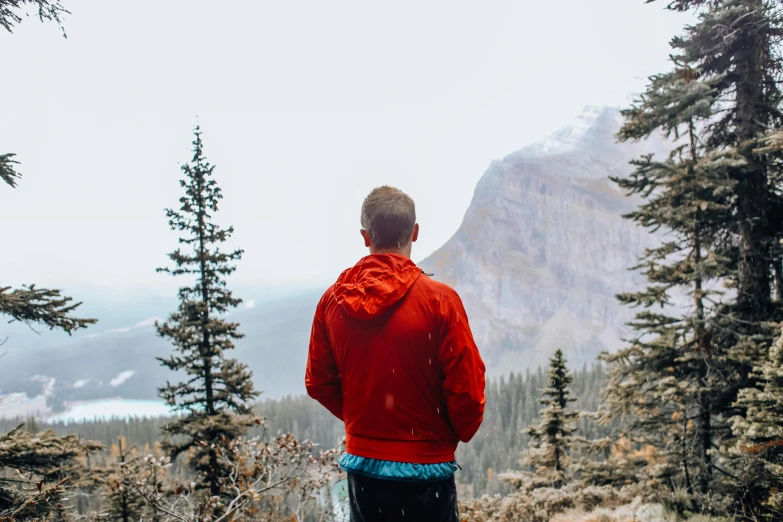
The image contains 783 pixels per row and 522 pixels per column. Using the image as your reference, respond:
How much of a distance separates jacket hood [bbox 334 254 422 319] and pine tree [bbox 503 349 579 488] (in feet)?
39.5

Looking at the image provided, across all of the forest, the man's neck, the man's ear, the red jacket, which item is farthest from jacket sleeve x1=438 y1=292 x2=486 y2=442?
the forest

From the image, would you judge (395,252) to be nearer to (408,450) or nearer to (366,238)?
(366,238)

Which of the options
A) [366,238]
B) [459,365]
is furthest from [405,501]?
[366,238]

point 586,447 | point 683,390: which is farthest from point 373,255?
point 586,447

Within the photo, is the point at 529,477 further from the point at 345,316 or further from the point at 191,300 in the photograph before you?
the point at 345,316

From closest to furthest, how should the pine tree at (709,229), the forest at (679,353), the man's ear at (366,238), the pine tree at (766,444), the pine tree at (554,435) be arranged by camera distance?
the man's ear at (366,238)
the pine tree at (766,444)
the forest at (679,353)
the pine tree at (709,229)
the pine tree at (554,435)

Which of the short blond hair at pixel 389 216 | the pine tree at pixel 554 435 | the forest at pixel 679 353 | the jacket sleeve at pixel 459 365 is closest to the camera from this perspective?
the jacket sleeve at pixel 459 365

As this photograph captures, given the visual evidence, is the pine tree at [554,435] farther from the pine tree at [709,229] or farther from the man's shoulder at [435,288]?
the man's shoulder at [435,288]

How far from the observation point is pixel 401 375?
2.49 meters

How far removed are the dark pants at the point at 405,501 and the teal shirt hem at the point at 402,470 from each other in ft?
0.11

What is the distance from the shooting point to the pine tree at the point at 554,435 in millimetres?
13289

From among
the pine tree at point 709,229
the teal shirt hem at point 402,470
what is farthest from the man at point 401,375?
the pine tree at point 709,229

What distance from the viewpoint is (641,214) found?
966 centimetres

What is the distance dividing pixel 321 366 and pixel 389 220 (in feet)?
3.23
